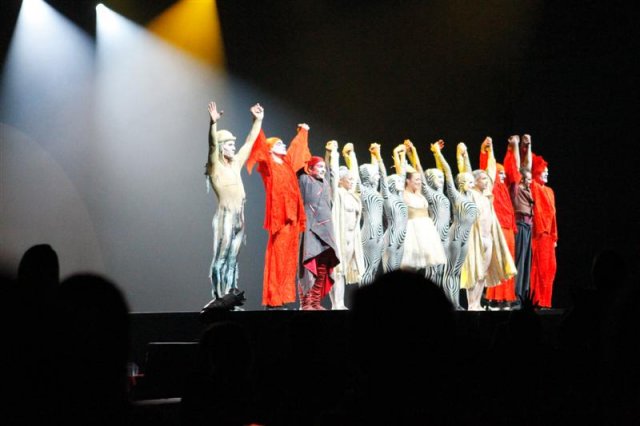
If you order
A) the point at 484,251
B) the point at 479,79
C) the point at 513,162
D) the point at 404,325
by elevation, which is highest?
the point at 479,79

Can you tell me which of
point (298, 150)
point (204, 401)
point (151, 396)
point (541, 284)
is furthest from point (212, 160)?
point (204, 401)

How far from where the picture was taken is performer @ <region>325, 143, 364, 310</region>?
9.63m

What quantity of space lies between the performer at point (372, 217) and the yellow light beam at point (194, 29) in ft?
8.98

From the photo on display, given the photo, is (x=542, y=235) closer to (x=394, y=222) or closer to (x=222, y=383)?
(x=394, y=222)

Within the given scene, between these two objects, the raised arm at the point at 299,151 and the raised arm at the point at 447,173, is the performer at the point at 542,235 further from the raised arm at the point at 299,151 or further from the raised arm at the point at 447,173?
the raised arm at the point at 299,151

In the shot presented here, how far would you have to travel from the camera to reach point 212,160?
8461 millimetres

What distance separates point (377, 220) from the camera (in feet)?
32.3

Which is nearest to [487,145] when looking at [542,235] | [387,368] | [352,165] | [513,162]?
[513,162]

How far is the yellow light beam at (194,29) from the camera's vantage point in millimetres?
11008

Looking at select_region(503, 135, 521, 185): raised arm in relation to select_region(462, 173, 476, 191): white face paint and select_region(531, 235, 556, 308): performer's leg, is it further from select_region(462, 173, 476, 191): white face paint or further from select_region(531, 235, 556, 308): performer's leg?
select_region(531, 235, 556, 308): performer's leg

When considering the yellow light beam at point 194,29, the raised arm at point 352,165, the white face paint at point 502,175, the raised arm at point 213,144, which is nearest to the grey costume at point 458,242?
the white face paint at point 502,175

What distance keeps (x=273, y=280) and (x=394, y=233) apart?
5.89 ft

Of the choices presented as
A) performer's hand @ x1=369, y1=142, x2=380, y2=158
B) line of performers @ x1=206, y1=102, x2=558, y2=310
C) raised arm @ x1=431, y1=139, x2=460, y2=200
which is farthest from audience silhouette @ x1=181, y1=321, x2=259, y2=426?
raised arm @ x1=431, y1=139, x2=460, y2=200

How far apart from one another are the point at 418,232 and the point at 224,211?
8.95 feet
